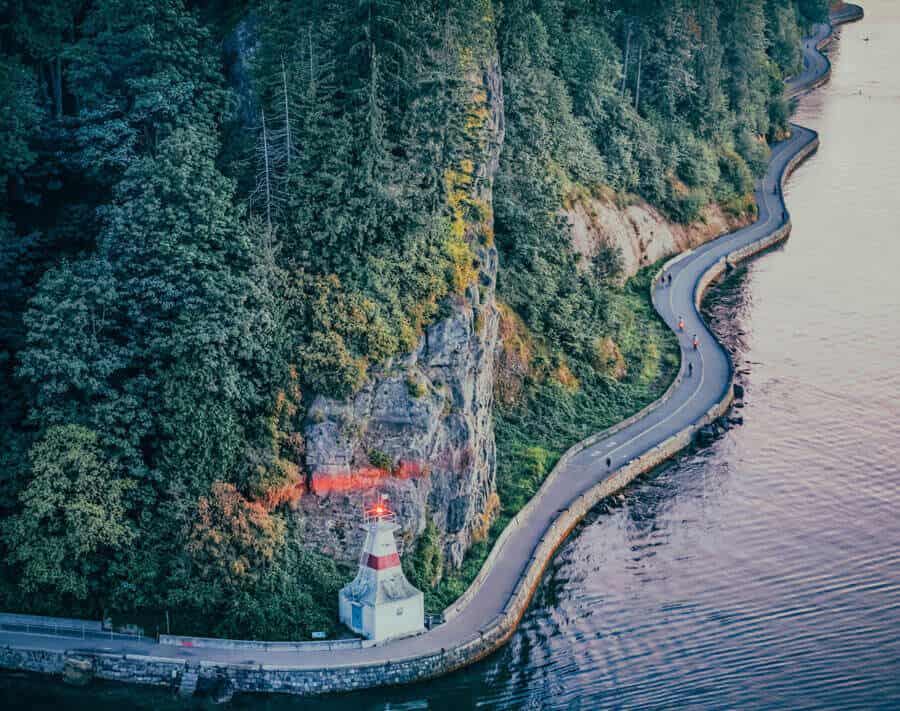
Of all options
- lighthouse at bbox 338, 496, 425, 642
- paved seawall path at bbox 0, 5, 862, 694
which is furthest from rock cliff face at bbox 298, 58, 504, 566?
paved seawall path at bbox 0, 5, 862, 694

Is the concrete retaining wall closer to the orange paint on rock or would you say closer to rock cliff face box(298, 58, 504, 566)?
rock cliff face box(298, 58, 504, 566)

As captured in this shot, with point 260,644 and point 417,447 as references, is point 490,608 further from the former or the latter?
point 260,644

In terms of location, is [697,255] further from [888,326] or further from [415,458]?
[415,458]

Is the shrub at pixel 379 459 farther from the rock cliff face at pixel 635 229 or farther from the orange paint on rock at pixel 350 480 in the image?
the rock cliff face at pixel 635 229

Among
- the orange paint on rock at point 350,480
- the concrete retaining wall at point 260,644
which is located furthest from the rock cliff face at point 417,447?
the concrete retaining wall at point 260,644

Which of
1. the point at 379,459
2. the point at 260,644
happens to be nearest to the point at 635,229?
the point at 379,459
